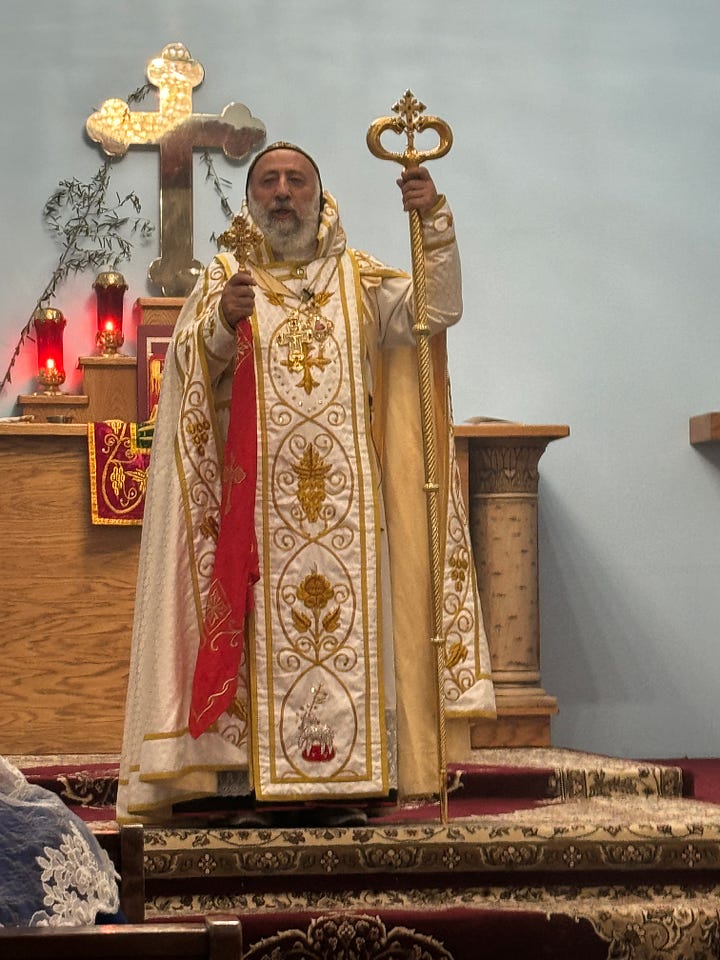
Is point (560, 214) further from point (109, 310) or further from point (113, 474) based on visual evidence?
point (113, 474)

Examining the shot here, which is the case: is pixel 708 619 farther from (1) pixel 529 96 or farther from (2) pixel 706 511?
(1) pixel 529 96

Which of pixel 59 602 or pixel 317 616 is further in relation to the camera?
pixel 59 602

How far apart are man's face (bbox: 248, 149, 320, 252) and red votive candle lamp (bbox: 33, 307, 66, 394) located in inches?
88.4

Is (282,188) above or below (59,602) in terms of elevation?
above

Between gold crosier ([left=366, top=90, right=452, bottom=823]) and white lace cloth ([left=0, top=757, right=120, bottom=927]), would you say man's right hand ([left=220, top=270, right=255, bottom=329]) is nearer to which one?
gold crosier ([left=366, top=90, right=452, bottom=823])

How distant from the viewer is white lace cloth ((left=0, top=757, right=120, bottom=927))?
5.41 ft

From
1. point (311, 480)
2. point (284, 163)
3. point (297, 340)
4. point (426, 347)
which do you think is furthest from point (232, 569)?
point (284, 163)

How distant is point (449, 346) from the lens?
7.30 metres

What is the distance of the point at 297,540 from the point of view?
15.1 feet

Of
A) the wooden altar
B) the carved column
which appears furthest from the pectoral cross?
the carved column

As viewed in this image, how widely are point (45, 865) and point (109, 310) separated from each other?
17.6 feet

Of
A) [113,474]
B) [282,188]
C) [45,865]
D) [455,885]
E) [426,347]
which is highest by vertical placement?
[282,188]

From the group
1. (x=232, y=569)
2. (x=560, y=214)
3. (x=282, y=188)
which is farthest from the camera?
(x=560, y=214)

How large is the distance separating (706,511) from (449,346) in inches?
57.2
